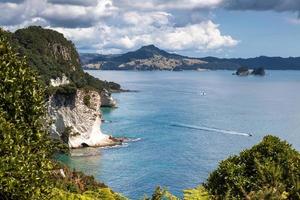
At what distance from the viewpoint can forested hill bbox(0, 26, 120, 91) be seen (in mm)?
149875

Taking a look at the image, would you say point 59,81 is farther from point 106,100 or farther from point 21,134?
point 21,134

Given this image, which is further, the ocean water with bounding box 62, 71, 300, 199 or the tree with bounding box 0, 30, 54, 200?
the ocean water with bounding box 62, 71, 300, 199

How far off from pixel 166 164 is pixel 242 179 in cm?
5980

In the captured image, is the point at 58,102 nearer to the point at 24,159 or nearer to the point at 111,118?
the point at 111,118

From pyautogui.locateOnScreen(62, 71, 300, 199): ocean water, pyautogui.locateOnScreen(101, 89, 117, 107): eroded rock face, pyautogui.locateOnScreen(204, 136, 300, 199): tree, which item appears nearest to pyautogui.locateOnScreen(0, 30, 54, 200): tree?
pyautogui.locateOnScreen(204, 136, 300, 199): tree

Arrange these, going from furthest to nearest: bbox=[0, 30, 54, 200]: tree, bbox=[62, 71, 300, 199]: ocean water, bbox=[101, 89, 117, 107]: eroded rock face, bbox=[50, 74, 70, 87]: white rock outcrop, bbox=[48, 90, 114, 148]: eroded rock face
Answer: bbox=[101, 89, 117, 107]: eroded rock face → bbox=[50, 74, 70, 87]: white rock outcrop → bbox=[48, 90, 114, 148]: eroded rock face → bbox=[62, 71, 300, 199]: ocean water → bbox=[0, 30, 54, 200]: tree

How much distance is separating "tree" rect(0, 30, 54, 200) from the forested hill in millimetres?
120253

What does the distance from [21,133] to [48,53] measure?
6388 inches

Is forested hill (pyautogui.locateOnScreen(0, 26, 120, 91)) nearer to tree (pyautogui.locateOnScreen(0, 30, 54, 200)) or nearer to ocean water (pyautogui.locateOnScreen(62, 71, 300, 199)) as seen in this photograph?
ocean water (pyautogui.locateOnScreen(62, 71, 300, 199))

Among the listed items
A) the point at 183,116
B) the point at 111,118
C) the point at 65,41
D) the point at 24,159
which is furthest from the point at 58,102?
the point at 24,159

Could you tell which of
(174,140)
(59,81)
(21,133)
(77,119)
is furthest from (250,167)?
(59,81)

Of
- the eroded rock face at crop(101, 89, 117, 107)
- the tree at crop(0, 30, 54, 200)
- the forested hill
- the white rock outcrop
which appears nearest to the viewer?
the tree at crop(0, 30, 54, 200)

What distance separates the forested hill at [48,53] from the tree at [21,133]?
395 ft

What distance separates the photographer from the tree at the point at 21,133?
15859 mm
